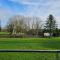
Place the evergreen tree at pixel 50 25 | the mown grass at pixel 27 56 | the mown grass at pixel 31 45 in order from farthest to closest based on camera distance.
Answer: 1. the evergreen tree at pixel 50 25
2. the mown grass at pixel 31 45
3. the mown grass at pixel 27 56

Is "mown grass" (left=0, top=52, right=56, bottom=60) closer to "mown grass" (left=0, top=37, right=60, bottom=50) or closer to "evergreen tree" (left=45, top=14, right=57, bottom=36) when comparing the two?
"mown grass" (left=0, top=37, right=60, bottom=50)

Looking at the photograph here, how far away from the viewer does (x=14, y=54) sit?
6379 mm

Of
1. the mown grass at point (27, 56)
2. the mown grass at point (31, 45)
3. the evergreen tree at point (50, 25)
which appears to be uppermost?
the evergreen tree at point (50, 25)

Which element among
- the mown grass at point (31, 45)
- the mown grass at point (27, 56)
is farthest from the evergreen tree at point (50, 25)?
the mown grass at point (27, 56)

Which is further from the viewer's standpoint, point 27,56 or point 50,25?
point 50,25

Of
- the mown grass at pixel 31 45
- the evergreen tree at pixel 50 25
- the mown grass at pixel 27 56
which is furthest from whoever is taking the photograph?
the evergreen tree at pixel 50 25

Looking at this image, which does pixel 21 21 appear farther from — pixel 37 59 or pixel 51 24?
pixel 37 59

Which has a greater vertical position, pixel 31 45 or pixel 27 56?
pixel 27 56

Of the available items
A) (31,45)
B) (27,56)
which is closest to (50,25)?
(31,45)

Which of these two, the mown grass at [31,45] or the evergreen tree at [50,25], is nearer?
the mown grass at [31,45]

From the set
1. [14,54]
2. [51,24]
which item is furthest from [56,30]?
[14,54]

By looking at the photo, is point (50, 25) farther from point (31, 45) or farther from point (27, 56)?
point (27, 56)

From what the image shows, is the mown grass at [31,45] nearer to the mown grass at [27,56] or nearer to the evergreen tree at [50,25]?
the mown grass at [27,56]

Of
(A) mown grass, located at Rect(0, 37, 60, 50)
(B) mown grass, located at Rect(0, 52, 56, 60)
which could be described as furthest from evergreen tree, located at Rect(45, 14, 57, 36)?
(B) mown grass, located at Rect(0, 52, 56, 60)
